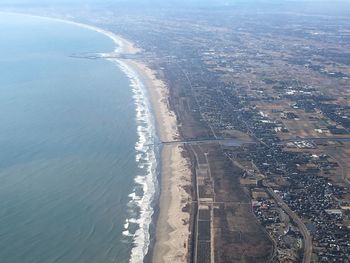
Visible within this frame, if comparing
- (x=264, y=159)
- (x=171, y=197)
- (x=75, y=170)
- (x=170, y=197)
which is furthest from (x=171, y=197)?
(x=264, y=159)

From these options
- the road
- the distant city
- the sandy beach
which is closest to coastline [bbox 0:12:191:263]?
the sandy beach

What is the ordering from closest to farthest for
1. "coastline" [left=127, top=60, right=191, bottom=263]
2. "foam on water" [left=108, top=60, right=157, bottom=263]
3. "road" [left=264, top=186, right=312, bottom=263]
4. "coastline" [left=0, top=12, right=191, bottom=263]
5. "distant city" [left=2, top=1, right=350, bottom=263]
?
"road" [left=264, top=186, right=312, bottom=263], "coastline" [left=0, top=12, right=191, bottom=263], "coastline" [left=127, top=60, right=191, bottom=263], "distant city" [left=2, top=1, right=350, bottom=263], "foam on water" [left=108, top=60, right=157, bottom=263]

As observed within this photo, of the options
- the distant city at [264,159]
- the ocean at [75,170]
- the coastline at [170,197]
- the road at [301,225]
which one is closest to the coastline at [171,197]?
the coastline at [170,197]

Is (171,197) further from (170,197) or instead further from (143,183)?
(143,183)

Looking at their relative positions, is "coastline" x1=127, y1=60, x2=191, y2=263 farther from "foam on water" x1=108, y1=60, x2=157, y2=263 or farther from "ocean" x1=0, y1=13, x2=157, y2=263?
"ocean" x1=0, y1=13, x2=157, y2=263

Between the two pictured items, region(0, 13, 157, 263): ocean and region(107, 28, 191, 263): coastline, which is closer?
region(107, 28, 191, 263): coastline

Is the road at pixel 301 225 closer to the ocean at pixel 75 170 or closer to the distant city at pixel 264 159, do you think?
the distant city at pixel 264 159
